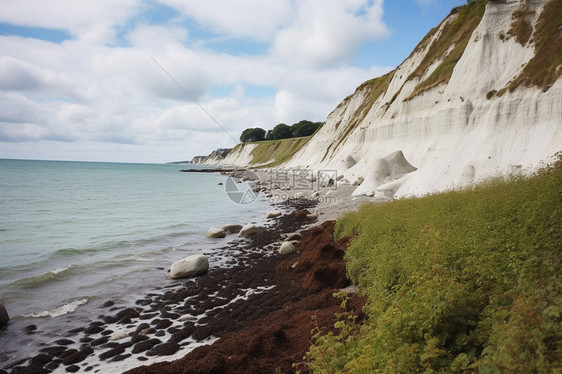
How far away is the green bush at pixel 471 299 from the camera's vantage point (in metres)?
3.41

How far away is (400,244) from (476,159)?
56.3 feet

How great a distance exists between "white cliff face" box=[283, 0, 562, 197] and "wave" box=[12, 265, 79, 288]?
70.1 ft

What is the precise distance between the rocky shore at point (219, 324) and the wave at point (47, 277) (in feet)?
13.8

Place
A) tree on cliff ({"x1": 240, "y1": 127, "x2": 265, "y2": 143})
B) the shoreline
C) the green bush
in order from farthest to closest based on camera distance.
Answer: tree on cliff ({"x1": 240, "y1": 127, "x2": 265, "y2": 143})
the shoreline
the green bush

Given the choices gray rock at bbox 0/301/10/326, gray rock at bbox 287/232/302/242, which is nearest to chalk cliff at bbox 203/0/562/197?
gray rock at bbox 287/232/302/242

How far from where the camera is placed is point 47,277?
1391 centimetres

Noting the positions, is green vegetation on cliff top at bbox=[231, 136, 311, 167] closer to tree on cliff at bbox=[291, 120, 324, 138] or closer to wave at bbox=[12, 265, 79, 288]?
tree on cliff at bbox=[291, 120, 324, 138]

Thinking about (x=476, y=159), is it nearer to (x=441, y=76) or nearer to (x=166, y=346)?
(x=441, y=76)

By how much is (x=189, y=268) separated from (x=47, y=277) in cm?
614

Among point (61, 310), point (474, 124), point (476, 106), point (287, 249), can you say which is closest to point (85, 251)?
point (61, 310)

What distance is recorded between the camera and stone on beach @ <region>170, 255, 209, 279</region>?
14.0m

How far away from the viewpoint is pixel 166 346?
8445 millimetres

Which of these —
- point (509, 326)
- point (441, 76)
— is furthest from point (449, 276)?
point (441, 76)

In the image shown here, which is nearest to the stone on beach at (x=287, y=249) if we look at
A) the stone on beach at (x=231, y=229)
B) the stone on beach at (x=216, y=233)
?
the stone on beach at (x=216, y=233)
